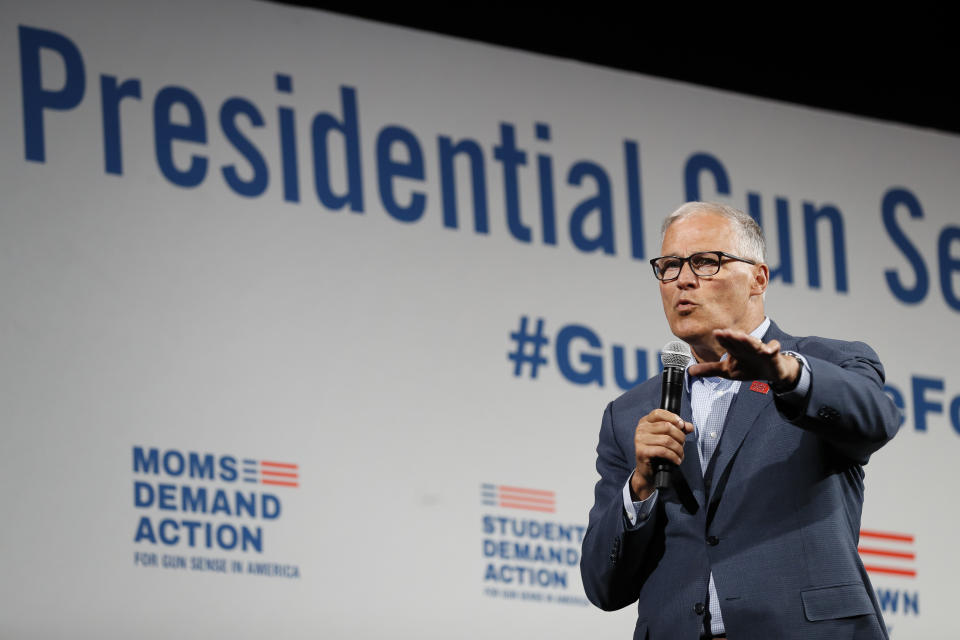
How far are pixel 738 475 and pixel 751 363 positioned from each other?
33cm

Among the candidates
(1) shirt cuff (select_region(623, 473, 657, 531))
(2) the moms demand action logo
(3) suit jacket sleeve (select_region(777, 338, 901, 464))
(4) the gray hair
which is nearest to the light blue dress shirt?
(1) shirt cuff (select_region(623, 473, 657, 531))

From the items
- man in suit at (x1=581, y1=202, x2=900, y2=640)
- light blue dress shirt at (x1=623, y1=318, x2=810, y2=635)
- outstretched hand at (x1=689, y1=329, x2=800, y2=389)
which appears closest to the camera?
outstretched hand at (x1=689, y1=329, x2=800, y2=389)

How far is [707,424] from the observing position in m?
2.35

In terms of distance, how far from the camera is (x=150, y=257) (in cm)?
386

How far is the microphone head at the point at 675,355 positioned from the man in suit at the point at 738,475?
8cm

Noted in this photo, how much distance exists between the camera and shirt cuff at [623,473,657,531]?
2.24 meters

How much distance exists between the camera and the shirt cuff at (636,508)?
7.35 feet

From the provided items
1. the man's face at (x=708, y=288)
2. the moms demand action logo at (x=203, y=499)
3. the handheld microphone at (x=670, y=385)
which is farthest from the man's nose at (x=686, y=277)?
the moms demand action logo at (x=203, y=499)

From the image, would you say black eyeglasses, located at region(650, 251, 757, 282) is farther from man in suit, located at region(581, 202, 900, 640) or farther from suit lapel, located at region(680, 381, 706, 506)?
suit lapel, located at region(680, 381, 706, 506)

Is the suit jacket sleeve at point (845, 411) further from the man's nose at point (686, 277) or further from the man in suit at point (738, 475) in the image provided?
the man's nose at point (686, 277)

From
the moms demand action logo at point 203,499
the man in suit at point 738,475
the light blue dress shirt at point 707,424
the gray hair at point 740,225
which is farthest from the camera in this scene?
the moms demand action logo at point 203,499

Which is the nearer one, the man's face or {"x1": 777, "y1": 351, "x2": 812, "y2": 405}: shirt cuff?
{"x1": 777, "y1": 351, "x2": 812, "y2": 405}: shirt cuff

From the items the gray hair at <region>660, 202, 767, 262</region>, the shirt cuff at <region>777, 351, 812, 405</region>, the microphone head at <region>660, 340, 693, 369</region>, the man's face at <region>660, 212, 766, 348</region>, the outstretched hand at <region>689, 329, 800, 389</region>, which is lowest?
the shirt cuff at <region>777, 351, 812, 405</region>

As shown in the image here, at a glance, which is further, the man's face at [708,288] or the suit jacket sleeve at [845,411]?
the man's face at [708,288]
